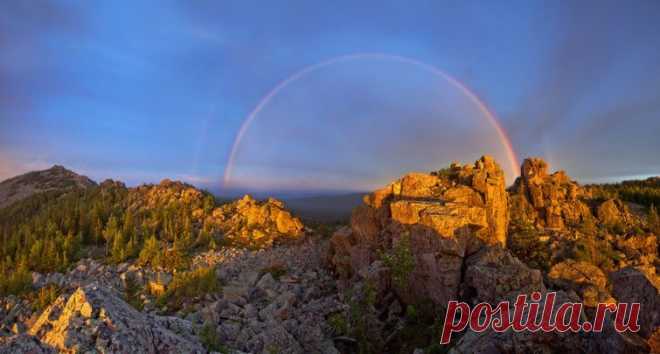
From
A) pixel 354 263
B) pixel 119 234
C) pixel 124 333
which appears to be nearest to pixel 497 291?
pixel 354 263

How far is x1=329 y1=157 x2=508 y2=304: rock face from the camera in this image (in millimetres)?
21266

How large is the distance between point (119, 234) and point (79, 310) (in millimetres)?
39008

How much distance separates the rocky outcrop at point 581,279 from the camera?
17859mm

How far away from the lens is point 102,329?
6.91 meters

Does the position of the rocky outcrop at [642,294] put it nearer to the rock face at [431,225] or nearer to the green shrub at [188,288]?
the rock face at [431,225]

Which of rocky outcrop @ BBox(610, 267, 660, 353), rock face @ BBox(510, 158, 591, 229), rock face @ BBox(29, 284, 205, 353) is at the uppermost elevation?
rock face @ BBox(510, 158, 591, 229)

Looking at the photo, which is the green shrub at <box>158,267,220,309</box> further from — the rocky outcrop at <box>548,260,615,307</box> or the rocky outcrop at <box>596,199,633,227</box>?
the rocky outcrop at <box>596,199,633,227</box>

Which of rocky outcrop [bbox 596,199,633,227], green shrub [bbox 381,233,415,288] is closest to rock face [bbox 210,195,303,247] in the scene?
green shrub [bbox 381,233,415,288]

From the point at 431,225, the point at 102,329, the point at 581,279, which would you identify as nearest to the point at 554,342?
the point at 102,329

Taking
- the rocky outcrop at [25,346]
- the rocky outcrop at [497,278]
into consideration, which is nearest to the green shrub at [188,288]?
the rocky outcrop at [497,278]

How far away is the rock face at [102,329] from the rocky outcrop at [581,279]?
1804 centimetres

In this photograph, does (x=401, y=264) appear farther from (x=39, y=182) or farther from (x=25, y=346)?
(x=39, y=182)

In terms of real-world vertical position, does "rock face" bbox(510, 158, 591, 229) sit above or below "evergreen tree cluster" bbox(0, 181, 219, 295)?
above

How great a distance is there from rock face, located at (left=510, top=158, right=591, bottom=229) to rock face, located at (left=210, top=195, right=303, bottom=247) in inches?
945
